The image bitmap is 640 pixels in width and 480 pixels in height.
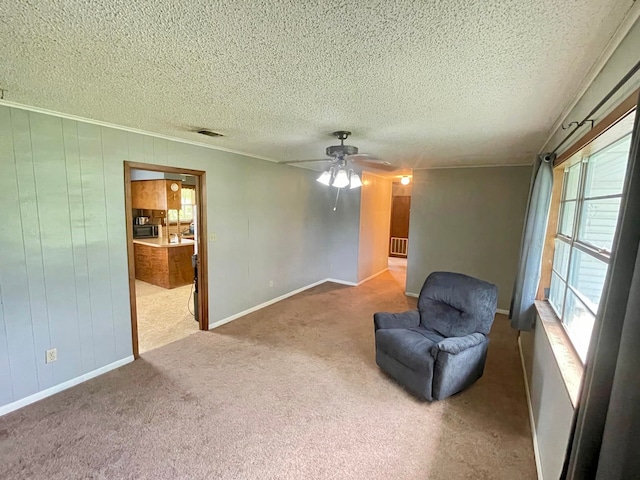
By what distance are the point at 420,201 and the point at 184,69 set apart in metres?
4.44

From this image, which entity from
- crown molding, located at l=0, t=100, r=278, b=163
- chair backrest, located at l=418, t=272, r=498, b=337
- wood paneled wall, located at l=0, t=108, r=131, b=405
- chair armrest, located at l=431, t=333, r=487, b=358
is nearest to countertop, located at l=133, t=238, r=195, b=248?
crown molding, located at l=0, t=100, r=278, b=163

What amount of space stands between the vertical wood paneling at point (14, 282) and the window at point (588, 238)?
370cm

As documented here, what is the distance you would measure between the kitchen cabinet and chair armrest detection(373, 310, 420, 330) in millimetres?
4093

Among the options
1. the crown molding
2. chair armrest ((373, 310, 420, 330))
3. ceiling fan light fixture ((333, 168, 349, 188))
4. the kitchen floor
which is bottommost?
the kitchen floor

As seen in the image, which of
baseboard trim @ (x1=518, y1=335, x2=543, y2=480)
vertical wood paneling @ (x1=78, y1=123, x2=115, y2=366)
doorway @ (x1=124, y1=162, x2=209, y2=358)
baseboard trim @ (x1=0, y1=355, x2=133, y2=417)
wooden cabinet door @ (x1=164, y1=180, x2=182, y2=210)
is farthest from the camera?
wooden cabinet door @ (x1=164, y1=180, x2=182, y2=210)

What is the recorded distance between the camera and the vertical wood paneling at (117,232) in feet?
9.20

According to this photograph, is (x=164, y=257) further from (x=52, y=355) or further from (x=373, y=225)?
(x=373, y=225)

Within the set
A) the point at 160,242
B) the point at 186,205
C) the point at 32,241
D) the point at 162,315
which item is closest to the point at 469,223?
the point at 162,315

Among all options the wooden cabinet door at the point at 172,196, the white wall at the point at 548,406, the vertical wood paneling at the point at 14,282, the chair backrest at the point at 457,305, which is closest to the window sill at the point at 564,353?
the white wall at the point at 548,406

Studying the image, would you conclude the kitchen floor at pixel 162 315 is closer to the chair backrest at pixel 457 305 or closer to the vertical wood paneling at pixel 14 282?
the vertical wood paneling at pixel 14 282

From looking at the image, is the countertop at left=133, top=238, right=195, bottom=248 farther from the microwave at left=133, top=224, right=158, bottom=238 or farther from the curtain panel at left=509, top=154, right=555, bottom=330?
the curtain panel at left=509, top=154, right=555, bottom=330

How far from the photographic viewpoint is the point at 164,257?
5570 millimetres

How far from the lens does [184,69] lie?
159cm

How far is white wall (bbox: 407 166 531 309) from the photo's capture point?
4.59 metres
